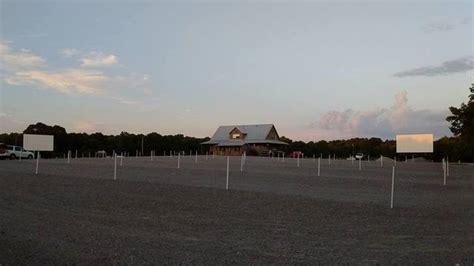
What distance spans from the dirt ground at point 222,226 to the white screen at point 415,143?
1.86m

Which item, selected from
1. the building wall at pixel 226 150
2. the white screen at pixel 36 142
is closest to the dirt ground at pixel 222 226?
the white screen at pixel 36 142

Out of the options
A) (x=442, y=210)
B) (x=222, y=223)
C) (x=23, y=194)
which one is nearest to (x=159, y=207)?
(x=222, y=223)

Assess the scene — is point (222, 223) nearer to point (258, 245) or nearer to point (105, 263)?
point (258, 245)

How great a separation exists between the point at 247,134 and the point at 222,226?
8533 cm

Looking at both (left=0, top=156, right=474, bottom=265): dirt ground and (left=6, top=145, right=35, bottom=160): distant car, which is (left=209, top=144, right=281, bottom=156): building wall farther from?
(left=0, top=156, right=474, bottom=265): dirt ground

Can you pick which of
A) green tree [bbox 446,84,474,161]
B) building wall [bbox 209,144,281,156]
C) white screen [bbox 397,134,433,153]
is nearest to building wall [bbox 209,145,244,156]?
building wall [bbox 209,144,281,156]

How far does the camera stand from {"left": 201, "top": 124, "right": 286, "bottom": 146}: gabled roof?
94188mm

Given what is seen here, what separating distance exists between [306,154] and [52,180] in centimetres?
8301

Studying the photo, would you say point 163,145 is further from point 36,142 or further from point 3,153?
point 36,142

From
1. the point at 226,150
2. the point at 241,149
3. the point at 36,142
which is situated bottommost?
the point at 36,142

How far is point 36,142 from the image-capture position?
104ft

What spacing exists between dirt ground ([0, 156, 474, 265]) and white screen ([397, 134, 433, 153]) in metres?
1.86

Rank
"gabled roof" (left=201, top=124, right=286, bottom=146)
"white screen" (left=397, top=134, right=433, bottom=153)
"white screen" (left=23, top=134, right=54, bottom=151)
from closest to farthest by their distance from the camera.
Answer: "white screen" (left=397, top=134, right=433, bottom=153) < "white screen" (left=23, top=134, right=54, bottom=151) < "gabled roof" (left=201, top=124, right=286, bottom=146)

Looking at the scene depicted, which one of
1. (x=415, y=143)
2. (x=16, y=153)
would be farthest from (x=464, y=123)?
(x=16, y=153)
